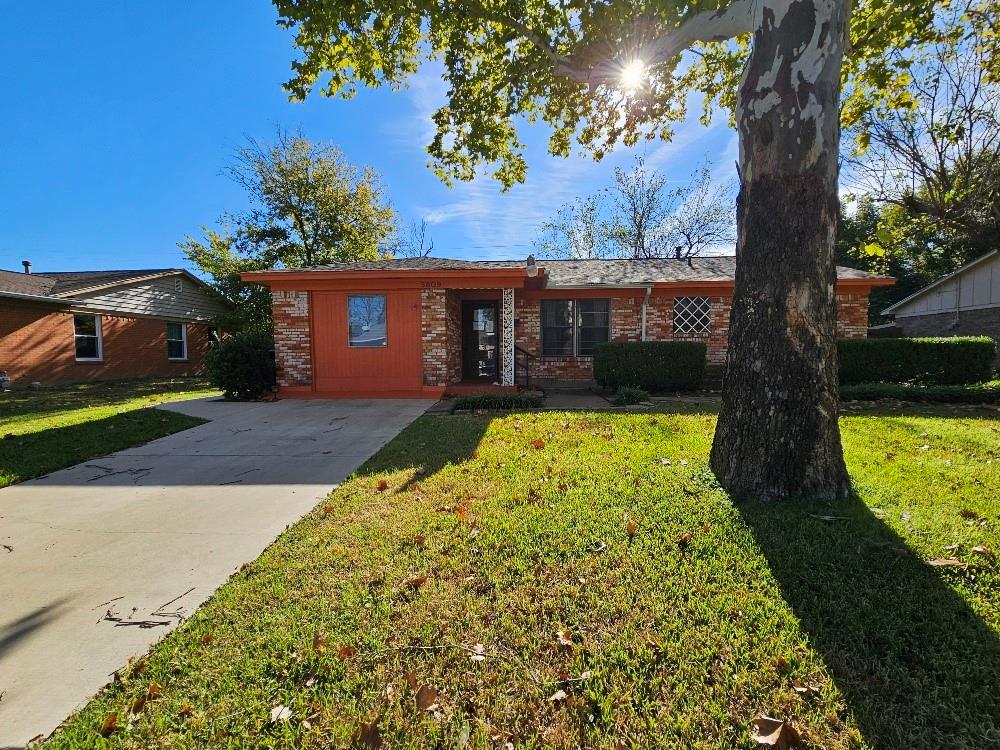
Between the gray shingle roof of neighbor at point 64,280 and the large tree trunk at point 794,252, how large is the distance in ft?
62.1

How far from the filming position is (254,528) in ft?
10.5

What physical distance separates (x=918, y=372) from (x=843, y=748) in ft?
36.1

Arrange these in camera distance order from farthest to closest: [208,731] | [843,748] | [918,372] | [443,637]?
[918,372], [443,637], [208,731], [843,748]

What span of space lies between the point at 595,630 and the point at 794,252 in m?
2.86

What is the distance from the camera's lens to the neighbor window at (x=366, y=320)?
383 inches

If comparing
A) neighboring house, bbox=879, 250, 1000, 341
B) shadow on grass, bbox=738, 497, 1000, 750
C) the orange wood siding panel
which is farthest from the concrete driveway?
neighboring house, bbox=879, 250, 1000, 341

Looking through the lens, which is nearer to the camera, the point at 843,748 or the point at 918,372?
the point at 843,748

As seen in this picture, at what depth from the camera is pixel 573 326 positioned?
12023 millimetres

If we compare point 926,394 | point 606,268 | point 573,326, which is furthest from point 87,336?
point 926,394

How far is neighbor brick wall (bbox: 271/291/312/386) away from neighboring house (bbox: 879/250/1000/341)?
21.3 m

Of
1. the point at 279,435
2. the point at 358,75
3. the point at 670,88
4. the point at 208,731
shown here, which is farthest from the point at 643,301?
the point at 208,731

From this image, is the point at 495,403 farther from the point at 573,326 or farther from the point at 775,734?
the point at 775,734

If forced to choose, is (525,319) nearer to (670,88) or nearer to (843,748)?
(670,88)

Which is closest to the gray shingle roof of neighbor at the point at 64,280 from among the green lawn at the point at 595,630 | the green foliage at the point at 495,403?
the green foliage at the point at 495,403
